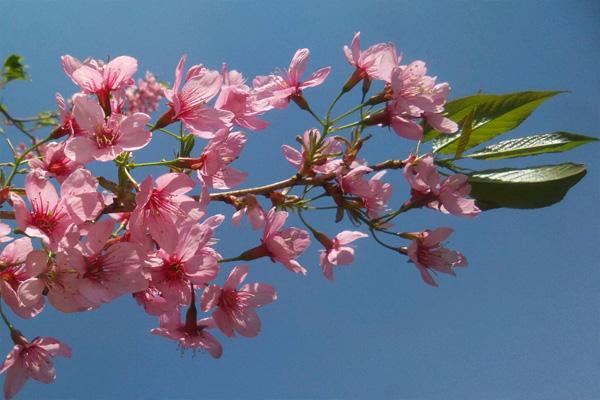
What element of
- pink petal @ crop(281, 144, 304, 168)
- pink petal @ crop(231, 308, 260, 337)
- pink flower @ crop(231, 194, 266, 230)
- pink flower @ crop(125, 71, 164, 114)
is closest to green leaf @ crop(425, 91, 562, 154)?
pink petal @ crop(281, 144, 304, 168)

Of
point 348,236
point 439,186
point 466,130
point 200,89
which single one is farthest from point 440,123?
point 200,89

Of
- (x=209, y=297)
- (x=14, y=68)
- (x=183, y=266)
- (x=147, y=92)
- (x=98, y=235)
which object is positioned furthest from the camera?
(x=147, y=92)

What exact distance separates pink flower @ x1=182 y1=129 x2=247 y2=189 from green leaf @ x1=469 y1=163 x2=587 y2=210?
2.13 feet

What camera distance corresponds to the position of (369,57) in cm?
155

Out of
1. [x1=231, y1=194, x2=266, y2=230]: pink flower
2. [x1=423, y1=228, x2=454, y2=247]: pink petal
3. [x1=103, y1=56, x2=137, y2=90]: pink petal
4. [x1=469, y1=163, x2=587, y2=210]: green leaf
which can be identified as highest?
[x1=469, y1=163, x2=587, y2=210]: green leaf

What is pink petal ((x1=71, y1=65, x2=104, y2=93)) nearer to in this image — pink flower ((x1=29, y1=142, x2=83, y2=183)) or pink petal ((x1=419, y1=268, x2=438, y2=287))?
pink flower ((x1=29, y1=142, x2=83, y2=183))

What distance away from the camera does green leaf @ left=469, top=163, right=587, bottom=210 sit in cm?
143

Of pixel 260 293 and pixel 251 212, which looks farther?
pixel 260 293

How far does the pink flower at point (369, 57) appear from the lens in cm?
145

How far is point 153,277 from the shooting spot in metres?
1.23

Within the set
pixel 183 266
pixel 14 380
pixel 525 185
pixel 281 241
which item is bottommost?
pixel 14 380

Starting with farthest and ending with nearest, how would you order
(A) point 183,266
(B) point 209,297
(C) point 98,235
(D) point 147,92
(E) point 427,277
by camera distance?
(D) point 147,92 < (E) point 427,277 < (B) point 209,297 < (A) point 183,266 < (C) point 98,235

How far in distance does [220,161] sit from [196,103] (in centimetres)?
19

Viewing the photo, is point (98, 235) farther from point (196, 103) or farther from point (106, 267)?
point (196, 103)
